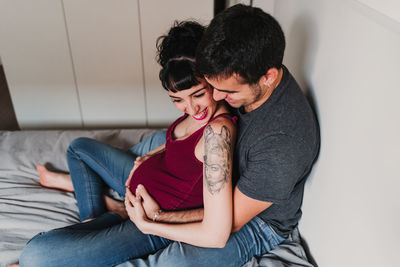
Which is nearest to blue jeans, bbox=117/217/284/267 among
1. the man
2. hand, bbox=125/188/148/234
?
the man

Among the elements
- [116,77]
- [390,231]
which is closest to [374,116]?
[390,231]

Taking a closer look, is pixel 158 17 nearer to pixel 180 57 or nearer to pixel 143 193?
pixel 180 57

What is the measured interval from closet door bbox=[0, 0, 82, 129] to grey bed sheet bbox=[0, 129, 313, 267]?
62 centimetres

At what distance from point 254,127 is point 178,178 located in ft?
1.18

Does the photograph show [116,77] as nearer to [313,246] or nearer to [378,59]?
[313,246]

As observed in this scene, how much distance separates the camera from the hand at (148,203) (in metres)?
1.14

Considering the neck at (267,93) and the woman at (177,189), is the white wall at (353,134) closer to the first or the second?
the neck at (267,93)

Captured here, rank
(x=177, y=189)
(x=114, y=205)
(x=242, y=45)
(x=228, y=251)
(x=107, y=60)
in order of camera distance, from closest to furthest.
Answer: (x=242, y=45) < (x=228, y=251) < (x=177, y=189) < (x=114, y=205) < (x=107, y=60)

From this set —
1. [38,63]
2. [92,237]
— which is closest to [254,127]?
[92,237]

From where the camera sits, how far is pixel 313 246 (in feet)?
3.47

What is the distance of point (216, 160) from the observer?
3.01 ft

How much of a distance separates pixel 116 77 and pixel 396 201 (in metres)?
2.00

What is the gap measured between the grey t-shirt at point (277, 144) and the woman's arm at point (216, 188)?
2.0 inches

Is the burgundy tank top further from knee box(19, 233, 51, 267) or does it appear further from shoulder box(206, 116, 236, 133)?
knee box(19, 233, 51, 267)
